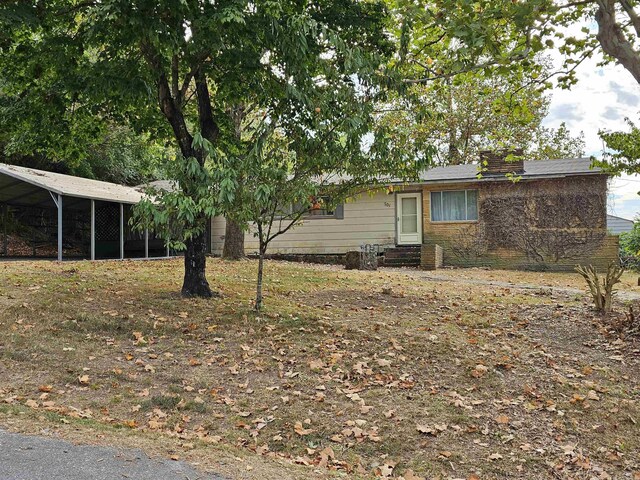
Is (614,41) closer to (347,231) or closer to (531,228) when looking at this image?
(531,228)

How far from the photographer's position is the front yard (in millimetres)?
4332

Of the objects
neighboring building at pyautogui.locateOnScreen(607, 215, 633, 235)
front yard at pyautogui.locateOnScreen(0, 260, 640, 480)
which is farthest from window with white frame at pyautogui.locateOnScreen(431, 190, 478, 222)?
neighboring building at pyautogui.locateOnScreen(607, 215, 633, 235)

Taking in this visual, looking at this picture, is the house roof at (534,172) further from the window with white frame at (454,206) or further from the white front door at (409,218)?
the white front door at (409,218)

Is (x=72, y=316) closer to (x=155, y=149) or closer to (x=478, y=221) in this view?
(x=155, y=149)

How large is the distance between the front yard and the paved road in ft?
0.69

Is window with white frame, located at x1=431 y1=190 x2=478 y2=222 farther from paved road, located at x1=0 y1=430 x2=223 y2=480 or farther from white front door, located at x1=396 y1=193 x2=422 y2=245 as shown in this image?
paved road, located at x1=0 y1=430 x2=223 y2=480

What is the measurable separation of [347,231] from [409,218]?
2.26m

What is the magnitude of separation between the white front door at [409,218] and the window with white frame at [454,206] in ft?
1.81

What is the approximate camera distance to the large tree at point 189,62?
613 cm

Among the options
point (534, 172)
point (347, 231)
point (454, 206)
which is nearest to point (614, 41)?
point (534, 172)

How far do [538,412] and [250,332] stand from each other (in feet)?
12.2

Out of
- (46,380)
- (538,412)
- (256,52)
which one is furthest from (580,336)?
(46,380)

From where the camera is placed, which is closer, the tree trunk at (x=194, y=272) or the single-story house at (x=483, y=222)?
the tree trunk at (x=194, y=272)

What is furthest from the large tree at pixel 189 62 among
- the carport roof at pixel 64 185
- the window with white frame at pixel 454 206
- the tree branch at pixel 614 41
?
A: the window with white frame at pixel 454 206
